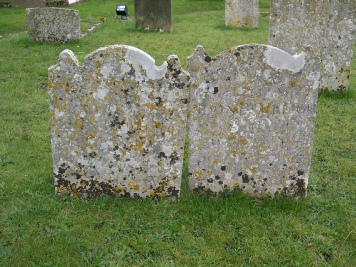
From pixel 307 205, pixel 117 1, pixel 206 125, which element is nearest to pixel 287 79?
pixel 206 125

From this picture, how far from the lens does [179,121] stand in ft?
14.6

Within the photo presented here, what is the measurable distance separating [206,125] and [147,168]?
816 millimetres

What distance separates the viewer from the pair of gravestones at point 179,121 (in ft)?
14.2

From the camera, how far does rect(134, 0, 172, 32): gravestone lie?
547 inches

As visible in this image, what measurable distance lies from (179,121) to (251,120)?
0.79 m

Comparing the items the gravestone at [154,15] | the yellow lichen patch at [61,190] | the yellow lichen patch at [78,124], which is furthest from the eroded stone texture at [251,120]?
the gravestone at [154,15]

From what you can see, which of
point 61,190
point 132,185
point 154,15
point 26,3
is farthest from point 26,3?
point 132,185

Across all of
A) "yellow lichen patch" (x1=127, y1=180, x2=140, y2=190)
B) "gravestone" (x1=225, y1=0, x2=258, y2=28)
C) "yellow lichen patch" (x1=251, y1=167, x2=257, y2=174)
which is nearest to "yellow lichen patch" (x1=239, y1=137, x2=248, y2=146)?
"yellow lichen patch" (x1=251, y1=167, x2=257, y2=174)

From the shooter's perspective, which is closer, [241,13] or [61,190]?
[61,190]

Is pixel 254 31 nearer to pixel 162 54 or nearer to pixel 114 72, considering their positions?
pixel 162 54

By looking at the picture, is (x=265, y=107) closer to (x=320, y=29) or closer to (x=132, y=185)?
(x=132, y=185)

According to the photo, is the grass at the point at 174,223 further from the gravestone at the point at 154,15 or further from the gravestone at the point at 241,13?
the gravestone at the point at 241,13

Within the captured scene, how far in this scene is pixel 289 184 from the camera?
15.5ft

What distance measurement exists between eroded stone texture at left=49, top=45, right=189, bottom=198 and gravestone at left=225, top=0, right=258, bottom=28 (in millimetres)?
12194
